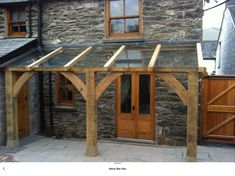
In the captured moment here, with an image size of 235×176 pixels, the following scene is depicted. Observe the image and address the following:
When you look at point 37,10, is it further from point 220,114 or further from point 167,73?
point 220,114

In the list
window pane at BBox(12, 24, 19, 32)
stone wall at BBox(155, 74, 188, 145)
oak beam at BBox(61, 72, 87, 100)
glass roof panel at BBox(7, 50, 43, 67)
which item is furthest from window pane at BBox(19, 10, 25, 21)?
stone wall at BBox(155, 74, 188, 145)

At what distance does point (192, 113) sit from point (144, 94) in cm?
208

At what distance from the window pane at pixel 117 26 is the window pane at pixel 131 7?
0.33m

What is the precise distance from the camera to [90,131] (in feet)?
19.9

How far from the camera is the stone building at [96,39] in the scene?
6977 mm

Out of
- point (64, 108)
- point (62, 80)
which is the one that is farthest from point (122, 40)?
point (64, 108)

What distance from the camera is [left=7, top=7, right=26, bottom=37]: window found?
331 inches

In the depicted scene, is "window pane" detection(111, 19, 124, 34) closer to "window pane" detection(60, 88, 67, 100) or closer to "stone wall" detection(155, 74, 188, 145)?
"stone wall" detection(155, 74, 188, 145)

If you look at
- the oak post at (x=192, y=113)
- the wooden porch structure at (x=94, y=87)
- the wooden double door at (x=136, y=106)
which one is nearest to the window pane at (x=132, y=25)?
the wooden porch structure at (x=94, y=87)

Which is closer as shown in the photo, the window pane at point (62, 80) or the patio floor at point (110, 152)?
the patio floor at point (110, 152)

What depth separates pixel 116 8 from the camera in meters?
7.49

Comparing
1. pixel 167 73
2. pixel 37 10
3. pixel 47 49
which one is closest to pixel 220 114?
pixel 167 73

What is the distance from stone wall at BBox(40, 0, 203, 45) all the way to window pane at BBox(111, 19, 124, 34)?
1.05ft

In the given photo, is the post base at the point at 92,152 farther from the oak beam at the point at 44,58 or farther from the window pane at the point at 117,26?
the window pane at the point at 117,26
